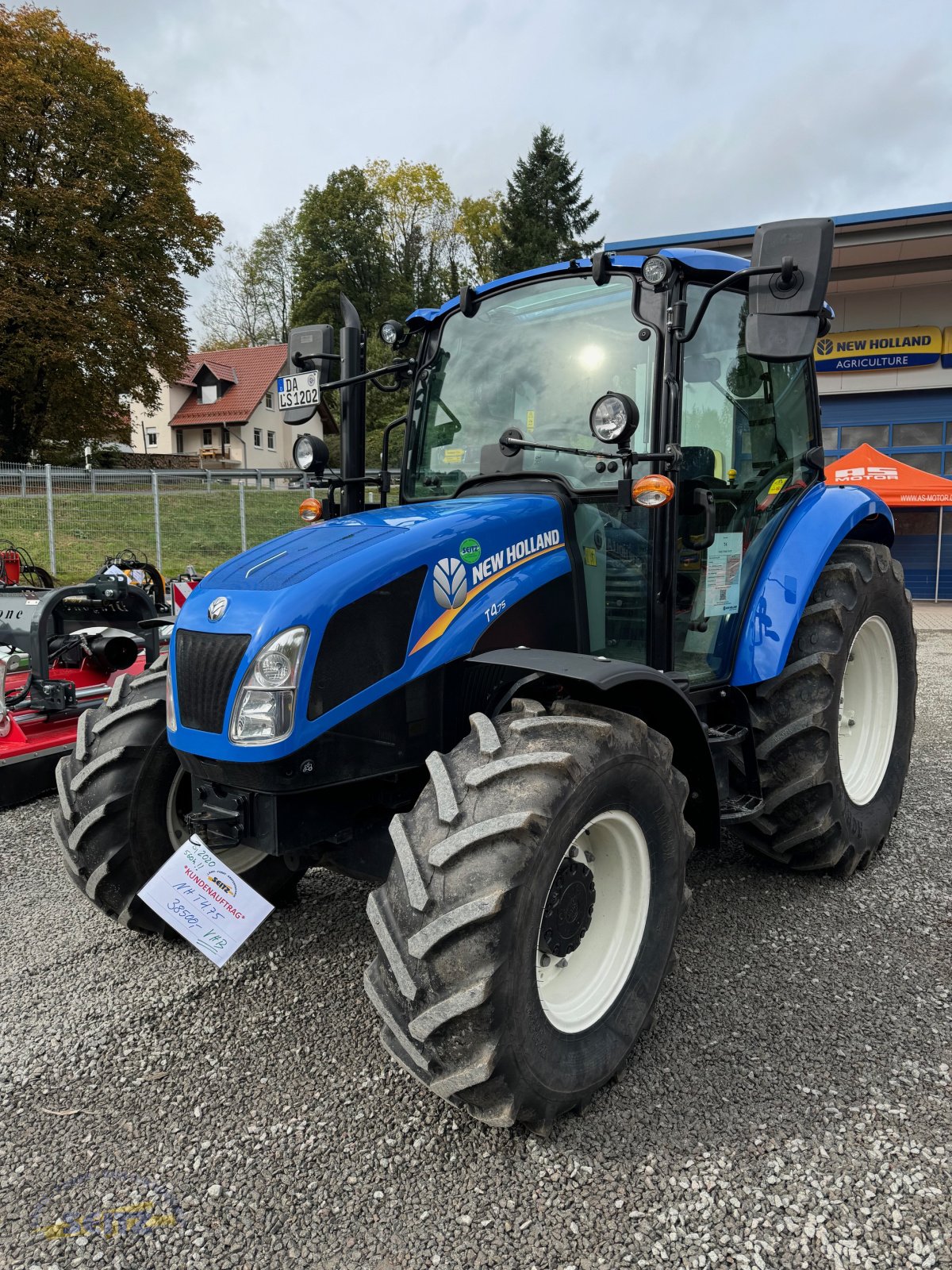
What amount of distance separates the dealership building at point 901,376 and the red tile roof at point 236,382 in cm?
3160

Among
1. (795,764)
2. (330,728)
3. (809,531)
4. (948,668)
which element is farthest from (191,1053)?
(948,668)

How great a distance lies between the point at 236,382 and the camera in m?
43.8

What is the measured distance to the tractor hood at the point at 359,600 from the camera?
2.32 meters

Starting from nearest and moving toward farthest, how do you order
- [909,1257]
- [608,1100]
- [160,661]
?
[909,1257] < [608,1100] < [160,661]

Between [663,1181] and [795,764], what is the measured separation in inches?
66.3

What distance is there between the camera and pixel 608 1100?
7.59 ft

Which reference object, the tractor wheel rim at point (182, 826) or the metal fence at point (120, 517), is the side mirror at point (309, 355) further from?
the metal fence at point (120, 517)

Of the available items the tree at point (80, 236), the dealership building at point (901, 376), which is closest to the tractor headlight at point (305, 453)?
the dealership building at point (901, 376)

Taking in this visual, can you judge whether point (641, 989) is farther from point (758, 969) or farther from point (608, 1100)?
point (758, 969)

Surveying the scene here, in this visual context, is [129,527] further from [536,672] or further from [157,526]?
[536,672]

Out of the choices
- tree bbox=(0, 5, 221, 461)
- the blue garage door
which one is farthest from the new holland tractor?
tree bbox=(0, 5, 221, 461)

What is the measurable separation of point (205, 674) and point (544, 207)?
132 feet

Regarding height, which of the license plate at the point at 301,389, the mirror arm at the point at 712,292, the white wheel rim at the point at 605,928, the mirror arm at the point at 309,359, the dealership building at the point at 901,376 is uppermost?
the dealership building at the point at 901,376

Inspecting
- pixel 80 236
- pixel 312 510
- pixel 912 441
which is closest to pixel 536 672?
pixel 312 510
